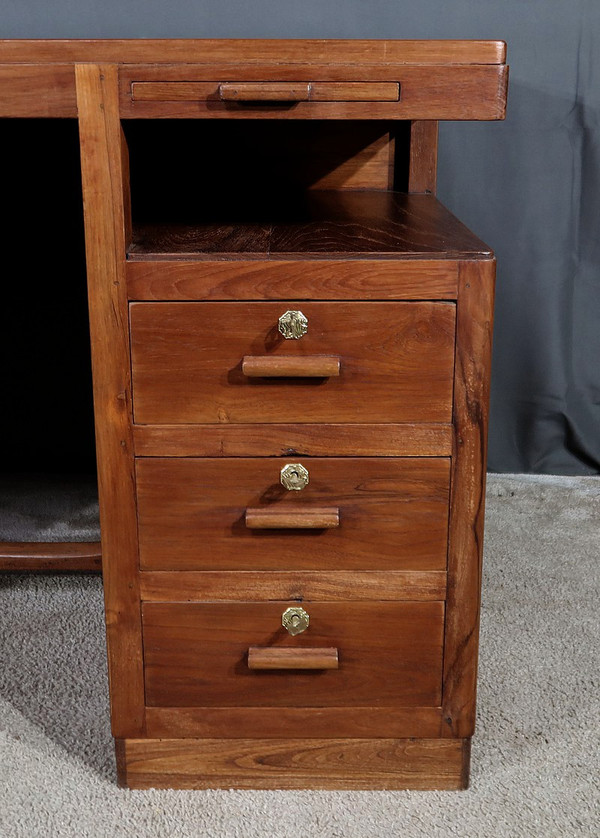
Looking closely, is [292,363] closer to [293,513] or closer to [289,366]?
[289,366]

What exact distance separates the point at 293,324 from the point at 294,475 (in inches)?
6.5

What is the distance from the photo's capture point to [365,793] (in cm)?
116

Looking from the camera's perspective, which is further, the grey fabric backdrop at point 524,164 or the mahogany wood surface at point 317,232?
the grey fabric backdrop at point 524,164

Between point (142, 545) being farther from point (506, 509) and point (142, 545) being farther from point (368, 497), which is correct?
point (506, 509)

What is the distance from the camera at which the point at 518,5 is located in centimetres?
179

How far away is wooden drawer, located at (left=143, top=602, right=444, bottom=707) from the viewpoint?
1.12 metres

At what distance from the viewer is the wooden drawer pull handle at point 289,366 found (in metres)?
1.02

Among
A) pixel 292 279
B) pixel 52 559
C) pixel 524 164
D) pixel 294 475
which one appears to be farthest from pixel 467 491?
pixel 524 164

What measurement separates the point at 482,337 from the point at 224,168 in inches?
28.9

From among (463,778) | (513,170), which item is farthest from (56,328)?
(463,778)

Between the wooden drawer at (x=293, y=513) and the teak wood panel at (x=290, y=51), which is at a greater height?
the teak wood panel at (x=290, y=51)

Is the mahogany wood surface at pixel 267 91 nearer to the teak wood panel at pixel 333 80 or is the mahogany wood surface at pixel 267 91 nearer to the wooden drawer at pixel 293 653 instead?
the teak wood panel at pixel 333 80

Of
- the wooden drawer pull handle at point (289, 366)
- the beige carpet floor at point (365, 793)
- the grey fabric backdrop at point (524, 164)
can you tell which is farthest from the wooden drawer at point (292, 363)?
the grey fabric backdrop at point (524, 164)

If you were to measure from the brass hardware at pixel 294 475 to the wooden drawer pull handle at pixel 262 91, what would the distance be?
0.38 m
